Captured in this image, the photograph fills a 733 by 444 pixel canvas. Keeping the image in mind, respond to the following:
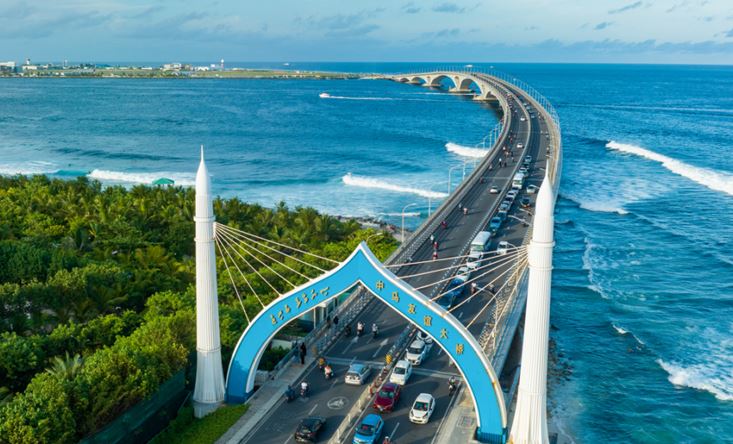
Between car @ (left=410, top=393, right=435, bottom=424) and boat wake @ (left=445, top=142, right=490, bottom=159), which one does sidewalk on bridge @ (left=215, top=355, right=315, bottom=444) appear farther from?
boat wake @ (left=445, top=142, right=490, bottom=159)

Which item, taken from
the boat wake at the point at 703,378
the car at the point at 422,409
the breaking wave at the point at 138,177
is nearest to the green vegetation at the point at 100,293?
the car at the point at 422,409

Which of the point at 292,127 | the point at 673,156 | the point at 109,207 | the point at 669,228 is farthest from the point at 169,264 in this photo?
the point at 292,127

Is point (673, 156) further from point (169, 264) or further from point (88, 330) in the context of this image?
point (88, 330)

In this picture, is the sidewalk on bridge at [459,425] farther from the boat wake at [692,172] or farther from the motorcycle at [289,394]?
the boat wake at [692,172]

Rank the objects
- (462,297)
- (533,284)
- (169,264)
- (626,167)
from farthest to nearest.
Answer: (626,167), (169,264), (462,297), (533,284)

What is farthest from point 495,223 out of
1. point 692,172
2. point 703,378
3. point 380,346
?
point 692,172

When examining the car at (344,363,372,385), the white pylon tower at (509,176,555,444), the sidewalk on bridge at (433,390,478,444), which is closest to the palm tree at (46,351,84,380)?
the car at (344,363,372,385)
